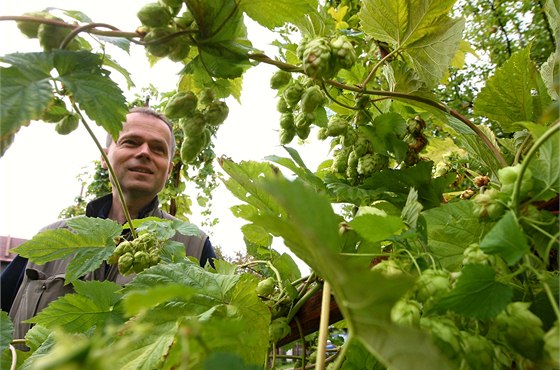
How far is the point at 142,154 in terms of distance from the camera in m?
2.40

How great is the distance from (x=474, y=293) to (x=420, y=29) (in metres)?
0.65

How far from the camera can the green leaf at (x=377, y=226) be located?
1.49 ft

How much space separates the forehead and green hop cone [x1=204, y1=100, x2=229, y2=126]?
63.8 inches

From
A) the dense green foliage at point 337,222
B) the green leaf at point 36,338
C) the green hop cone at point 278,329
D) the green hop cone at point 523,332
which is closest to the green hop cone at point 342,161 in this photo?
the dense green foliage at point 337,222

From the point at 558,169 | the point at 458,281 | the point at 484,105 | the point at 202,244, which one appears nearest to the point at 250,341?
the point at 458,281

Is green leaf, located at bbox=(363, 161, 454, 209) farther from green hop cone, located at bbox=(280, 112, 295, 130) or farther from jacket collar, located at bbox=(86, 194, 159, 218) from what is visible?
jacket collar, located at bbox=(86, 194, 159, 218)

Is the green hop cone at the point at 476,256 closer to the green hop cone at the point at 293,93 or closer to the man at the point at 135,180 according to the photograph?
the green hop cone at the point at 293,93

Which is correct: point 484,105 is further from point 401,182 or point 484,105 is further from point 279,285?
point 279,285

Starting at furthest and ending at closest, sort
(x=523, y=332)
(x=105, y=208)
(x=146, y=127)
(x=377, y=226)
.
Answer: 1. (x=105, y=208)
2. (x=146, y=127)
3. (x=377, y=226)
4. (x=523, y=332)

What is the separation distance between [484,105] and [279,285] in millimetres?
501

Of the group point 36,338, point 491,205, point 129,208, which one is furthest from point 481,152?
point 129,208

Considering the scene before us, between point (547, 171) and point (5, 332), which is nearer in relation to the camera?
point (547, 171)

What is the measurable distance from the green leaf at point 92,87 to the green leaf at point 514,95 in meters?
0.63

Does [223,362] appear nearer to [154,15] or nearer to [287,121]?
[154,15]
